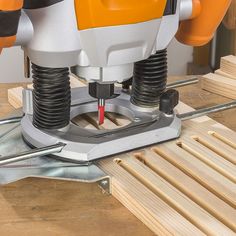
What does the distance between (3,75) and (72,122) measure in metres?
0.98

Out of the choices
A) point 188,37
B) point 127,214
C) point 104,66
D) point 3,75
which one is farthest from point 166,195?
point 3,75

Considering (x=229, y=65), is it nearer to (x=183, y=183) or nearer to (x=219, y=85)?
(x=219, y=85)

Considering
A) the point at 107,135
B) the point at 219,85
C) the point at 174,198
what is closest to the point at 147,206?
the point at 174,198

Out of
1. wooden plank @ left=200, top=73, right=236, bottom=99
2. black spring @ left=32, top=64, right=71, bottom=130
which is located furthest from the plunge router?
wooden plank @ left=200, top=73, right=236, bottom=99

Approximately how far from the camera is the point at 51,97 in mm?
745

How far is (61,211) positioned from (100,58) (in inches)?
7.2

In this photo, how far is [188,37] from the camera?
2.83 ft

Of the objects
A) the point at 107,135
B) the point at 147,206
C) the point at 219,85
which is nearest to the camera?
the point at 147,206

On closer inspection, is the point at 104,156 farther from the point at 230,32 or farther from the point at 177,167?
the point at 230,32

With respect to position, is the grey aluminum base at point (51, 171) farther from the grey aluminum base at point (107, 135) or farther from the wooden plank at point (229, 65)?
the wooden plank at point (229, 65)

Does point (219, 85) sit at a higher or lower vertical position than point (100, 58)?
lower

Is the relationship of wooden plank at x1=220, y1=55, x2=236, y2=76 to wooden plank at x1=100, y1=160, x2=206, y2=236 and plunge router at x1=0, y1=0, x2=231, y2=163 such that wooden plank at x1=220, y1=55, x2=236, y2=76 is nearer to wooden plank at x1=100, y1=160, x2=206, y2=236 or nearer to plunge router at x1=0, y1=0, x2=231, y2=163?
plunge router at x1=0, y1=0, x2=231, y2=163

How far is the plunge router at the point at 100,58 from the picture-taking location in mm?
681

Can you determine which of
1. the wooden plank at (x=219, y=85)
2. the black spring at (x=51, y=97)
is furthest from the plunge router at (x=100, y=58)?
the wooden plank at (x=219, y=85)
